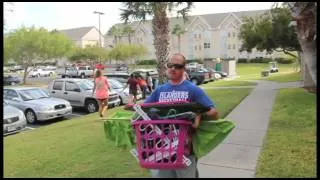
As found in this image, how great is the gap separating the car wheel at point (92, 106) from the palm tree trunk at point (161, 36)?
421 centimetres

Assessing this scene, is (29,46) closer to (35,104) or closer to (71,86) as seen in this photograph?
(71,86)

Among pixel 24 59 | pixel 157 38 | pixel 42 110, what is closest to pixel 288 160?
pixel 157 38

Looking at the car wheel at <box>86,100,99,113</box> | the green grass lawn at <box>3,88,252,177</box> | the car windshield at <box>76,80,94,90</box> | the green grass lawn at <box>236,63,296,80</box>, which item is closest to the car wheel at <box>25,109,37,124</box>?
the car wheel at <box>86,100,99,113</box>

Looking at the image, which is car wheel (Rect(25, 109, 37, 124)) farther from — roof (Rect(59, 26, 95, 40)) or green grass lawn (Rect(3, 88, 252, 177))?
roof (Rect(59, 26, 95, 40))

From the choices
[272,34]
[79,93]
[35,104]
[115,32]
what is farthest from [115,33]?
[35,104]

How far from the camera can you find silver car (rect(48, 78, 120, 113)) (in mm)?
18828

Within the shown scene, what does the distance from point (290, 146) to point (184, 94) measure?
451 centimetres

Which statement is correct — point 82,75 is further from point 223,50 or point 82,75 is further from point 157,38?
point 223,50

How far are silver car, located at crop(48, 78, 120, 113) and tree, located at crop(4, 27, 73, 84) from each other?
3025 centimetres

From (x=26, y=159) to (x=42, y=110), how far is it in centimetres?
771

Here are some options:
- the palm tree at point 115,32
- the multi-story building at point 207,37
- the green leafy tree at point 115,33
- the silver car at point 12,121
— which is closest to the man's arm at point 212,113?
the silver car at point 12,121

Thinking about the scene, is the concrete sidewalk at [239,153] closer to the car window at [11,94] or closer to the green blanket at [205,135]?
the green blanket at [205,135]

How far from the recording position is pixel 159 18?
15.0 metres

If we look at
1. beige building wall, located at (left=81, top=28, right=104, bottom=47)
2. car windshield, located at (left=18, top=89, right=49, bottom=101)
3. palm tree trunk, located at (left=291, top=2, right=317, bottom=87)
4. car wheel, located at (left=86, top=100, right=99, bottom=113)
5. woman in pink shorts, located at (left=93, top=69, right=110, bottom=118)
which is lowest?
car wheel, located at (left=86, top=100, right=99, bottom=113)
